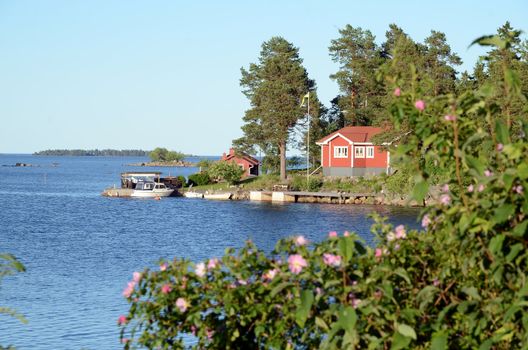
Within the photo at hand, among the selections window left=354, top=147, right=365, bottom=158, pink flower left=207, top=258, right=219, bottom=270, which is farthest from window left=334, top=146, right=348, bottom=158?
pink flower left=207, top=258, right=219, bottom=270

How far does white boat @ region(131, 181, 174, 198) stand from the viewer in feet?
267

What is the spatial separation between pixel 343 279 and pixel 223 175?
75.8 meters

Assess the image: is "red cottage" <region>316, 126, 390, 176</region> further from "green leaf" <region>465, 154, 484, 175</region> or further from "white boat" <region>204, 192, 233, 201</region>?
"green leaf" <region>465, 154, 484, 175</region>

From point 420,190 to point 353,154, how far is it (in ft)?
230

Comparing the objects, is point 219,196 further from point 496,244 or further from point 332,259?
point 496,244

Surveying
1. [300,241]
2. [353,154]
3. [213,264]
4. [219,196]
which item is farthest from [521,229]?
[219,196]

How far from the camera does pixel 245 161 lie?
8838 centimetres

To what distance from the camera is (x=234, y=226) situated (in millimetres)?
55031

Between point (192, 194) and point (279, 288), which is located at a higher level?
point (192, 194)

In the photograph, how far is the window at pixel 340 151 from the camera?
75.3 metres

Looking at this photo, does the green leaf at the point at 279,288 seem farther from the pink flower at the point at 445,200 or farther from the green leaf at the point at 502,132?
the green leaf at the point at 502,132

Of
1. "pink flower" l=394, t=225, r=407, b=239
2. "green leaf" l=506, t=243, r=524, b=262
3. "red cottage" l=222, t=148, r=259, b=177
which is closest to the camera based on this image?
"green leaf" l=506, t=243, r=524, b=262

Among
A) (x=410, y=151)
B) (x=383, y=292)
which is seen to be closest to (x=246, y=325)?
(x=383, y=292)

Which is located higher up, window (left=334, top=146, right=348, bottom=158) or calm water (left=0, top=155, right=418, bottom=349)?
window (left=334, top=146, right=348, bottom=158)
